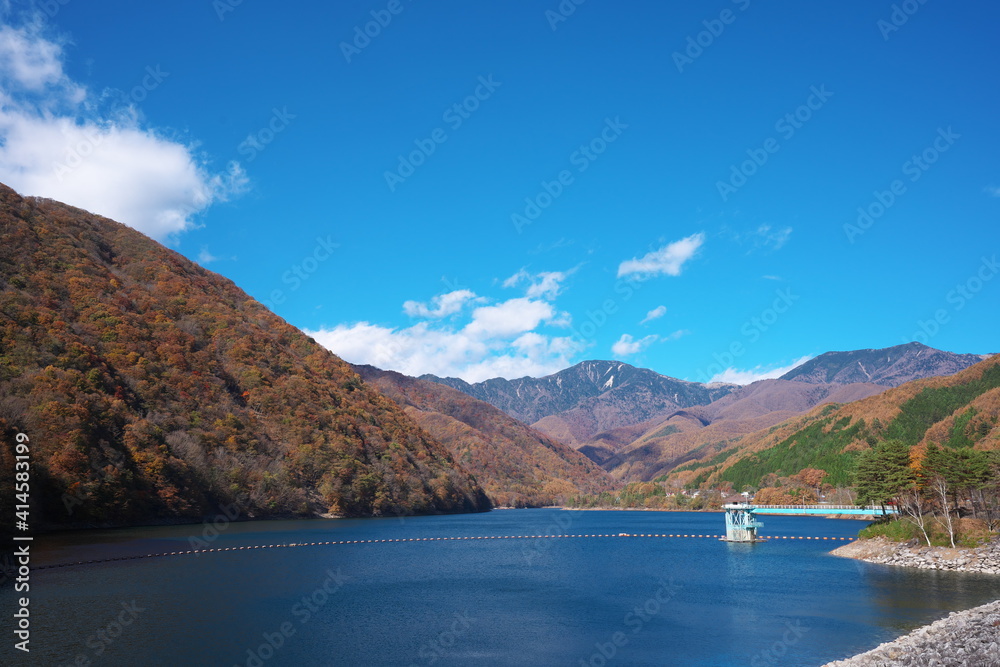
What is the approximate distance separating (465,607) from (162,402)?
9066 centimetres

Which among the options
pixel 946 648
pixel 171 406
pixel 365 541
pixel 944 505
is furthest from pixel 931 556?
pixel 171 406

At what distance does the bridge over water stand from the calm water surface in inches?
575

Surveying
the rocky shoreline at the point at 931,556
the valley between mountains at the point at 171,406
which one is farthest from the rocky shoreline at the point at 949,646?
the valley between mountains at the point at 171,406

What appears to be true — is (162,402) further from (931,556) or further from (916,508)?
(931,556)

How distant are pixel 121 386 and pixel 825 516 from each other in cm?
15063

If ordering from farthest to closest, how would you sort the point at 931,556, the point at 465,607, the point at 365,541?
the point at 365,541, the point at 931,556, the point at 465,607

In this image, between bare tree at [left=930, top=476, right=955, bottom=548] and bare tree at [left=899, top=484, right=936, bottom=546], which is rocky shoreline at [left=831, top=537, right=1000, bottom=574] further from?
bare tree at [left=899, top=484, right=936, bottom=546]

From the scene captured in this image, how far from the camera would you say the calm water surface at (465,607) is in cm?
3156

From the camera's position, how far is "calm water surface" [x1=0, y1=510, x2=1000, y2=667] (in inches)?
1243

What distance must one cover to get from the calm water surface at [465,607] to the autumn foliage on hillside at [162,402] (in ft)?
56.3

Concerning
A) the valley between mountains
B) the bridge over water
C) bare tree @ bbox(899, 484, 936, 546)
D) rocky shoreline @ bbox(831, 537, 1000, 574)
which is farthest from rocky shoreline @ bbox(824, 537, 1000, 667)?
the valley between mountains

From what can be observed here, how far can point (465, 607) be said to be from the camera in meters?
43.9

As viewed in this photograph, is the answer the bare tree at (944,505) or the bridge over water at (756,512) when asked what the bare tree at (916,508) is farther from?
the bridge over water at (756,512)

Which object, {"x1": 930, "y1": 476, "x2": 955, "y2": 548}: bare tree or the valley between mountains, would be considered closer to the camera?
{"x1": 930, "y1": 476, "x2": 955, "y2": 548}: bare tree
